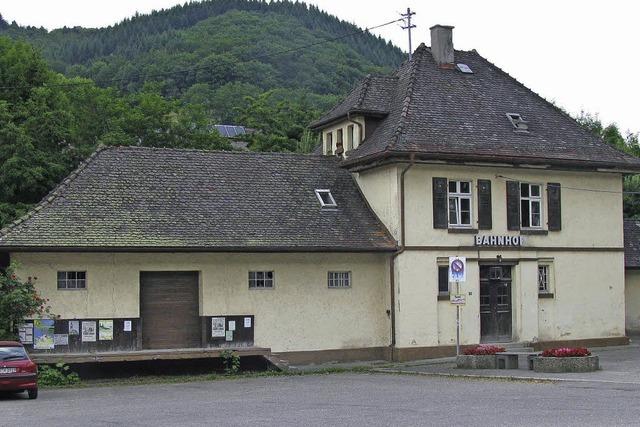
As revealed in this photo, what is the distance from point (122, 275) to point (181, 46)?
79.5 m

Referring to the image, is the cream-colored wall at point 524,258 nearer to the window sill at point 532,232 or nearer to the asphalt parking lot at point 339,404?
the window sill at point 532,232

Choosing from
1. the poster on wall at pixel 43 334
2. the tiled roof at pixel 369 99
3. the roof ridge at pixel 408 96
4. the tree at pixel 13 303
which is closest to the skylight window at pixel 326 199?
the roof ridge at pixel 408 96

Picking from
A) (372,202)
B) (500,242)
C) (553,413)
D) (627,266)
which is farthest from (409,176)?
(553,413)

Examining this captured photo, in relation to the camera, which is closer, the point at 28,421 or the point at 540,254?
the point at 28,421

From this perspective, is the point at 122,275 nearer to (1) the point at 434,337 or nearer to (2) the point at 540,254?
(1) the point at 434,337

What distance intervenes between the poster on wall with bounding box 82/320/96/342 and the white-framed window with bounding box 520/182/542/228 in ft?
47.0

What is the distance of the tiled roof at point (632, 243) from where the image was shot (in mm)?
38062

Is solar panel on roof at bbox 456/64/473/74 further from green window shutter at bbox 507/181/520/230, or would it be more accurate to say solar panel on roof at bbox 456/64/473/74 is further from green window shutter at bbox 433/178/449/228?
green window shutter at bbox 433/178/449/228

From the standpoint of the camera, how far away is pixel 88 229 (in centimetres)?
2677

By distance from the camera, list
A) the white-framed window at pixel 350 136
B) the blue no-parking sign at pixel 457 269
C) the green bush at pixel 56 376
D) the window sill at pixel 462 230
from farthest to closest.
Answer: the white-framed window at pixel 350 136 < the window sill at pixel 462 230 < the blue no-parking sign at pixel 457 269 < the green bush at pixel 56 376

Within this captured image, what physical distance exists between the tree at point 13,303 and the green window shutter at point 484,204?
1406cm

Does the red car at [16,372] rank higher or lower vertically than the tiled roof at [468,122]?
lower

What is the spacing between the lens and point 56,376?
2494cm

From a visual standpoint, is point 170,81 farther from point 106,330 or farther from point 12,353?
point 12,353
